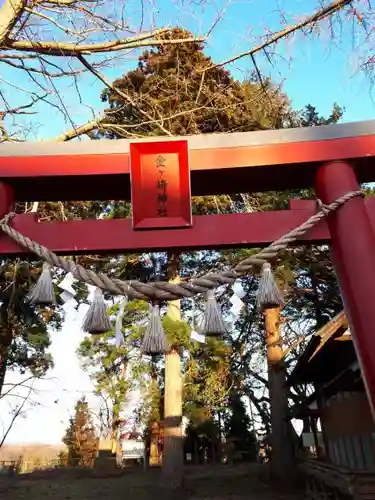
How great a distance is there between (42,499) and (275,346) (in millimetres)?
7594

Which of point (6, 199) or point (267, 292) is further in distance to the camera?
point (6, 199)

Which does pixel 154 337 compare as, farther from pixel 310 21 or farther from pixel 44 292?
pixel 310 21

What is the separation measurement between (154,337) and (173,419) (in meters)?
9.87

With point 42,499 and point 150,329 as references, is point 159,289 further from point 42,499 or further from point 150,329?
point 42,499

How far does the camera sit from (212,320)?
9.36ft

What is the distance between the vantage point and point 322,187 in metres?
3.13

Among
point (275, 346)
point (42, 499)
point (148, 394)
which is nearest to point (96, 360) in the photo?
point (148, 394)

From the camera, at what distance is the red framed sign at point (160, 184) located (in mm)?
3127

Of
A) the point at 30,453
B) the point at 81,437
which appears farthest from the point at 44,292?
the point at 30,453

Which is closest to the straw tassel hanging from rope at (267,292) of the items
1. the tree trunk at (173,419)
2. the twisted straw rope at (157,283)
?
the twisted straw rope at (157,283)

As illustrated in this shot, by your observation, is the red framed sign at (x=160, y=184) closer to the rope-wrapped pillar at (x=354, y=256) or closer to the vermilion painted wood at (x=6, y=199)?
the vermilion painted wood at (x=6, y=199)

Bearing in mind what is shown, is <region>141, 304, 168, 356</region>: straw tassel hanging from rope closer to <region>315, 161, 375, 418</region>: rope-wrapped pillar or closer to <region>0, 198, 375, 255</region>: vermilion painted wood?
<region>0, 198, 375, 255</region>: vermilion painted wood

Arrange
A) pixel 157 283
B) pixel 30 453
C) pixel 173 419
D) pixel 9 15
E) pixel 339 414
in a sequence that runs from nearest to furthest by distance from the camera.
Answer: pixel 157 283
pixel 9 15
pixel 339 414
pixel 173 419
pixel 30 453

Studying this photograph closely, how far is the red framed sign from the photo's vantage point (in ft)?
10.3
